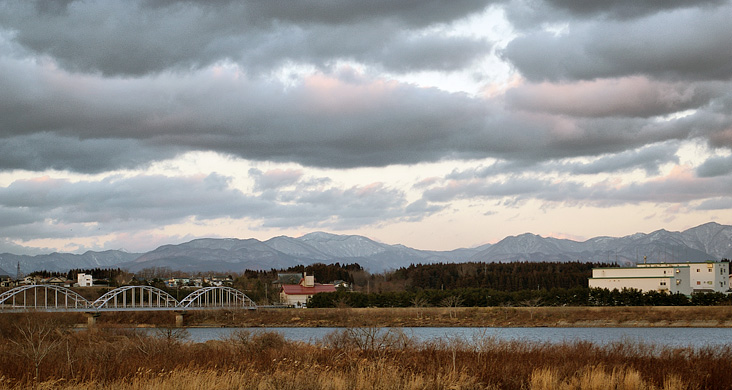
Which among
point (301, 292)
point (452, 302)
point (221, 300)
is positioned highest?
point (452, 302)

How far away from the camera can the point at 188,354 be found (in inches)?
1142

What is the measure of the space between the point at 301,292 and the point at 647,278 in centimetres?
6527

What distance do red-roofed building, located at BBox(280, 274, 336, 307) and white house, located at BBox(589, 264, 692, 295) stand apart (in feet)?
176

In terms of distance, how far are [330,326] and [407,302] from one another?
609 inches

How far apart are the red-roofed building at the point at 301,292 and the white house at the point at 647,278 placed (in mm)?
53749

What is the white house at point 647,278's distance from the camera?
343 ft

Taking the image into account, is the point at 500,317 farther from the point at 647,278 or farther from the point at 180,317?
the point at 180,317

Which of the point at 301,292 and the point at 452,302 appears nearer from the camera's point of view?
the point at 452,302

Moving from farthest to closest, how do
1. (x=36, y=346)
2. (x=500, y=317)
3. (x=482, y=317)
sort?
(x=482, y=317) < (x=500, y=317) < (x=36, y=346)

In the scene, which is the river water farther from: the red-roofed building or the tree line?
the red-roofed building

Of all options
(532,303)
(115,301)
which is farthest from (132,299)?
(532,303)

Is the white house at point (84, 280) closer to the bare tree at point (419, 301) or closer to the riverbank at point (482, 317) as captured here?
the riverbank at point (482, 317)

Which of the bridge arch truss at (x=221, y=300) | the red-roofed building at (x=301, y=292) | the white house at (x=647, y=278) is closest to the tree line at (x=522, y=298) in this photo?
the white house at (x=647, y=278)

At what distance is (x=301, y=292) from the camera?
143 meters
